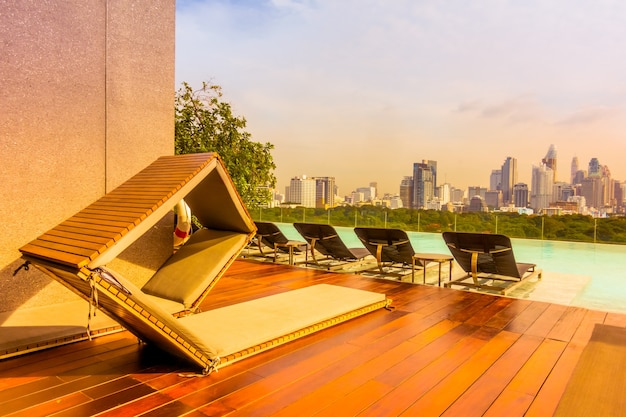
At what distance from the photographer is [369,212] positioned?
1409cm

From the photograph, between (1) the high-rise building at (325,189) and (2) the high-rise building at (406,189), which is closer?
(1) the high-rise building at (325,189)

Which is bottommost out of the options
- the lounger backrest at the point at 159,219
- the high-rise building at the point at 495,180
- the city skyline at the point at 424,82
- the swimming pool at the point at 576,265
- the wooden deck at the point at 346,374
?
the swimming pool at the point at 576,265

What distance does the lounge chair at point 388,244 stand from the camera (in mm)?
6012

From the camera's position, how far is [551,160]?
24.1 metres

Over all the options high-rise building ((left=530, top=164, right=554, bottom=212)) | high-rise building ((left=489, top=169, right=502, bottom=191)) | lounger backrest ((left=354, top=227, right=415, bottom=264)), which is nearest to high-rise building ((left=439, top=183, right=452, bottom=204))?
high-rise building ((left=489, top=169, right=502, bottom=191))

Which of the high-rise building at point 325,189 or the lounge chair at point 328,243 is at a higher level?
the high-rise building at point 325,189

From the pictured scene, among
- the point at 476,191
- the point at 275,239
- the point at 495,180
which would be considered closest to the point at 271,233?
the point at 275,239

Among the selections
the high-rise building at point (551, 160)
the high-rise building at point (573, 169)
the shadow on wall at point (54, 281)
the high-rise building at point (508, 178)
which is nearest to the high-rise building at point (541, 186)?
the high-rise building at point (551, 160)

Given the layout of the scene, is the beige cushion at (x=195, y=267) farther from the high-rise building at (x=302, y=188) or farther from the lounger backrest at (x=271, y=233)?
the high-rise building at (x=302, y=188)

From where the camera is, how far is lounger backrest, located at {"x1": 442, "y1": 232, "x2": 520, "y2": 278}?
5207mm

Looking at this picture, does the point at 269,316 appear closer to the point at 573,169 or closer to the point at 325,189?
the point at 325,189

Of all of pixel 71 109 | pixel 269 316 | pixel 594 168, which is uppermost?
pixel 594 168

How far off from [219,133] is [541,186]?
696 inches

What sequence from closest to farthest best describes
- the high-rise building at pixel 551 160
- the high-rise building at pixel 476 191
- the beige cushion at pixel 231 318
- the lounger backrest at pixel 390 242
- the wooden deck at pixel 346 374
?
1. the wooden deck at pixel 346 374
2. the beige cushion at pixel 231 318
3. the lounger backrest at pixel 390 242
4. the high-rise building at pixel 476 191
5. the high-rise building at pixel 551 160
